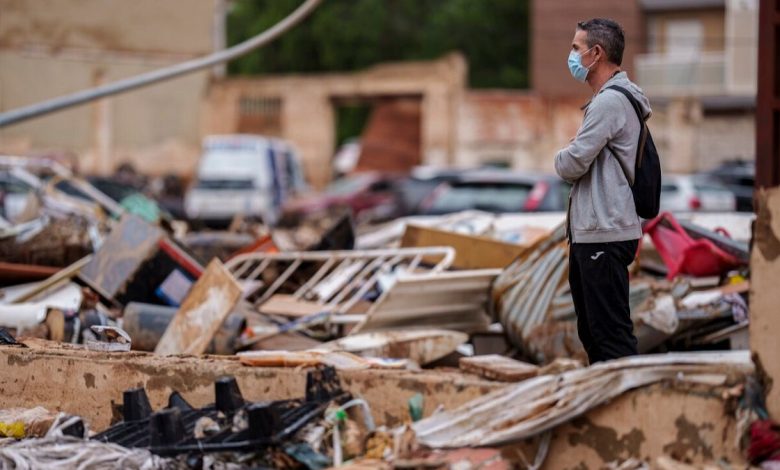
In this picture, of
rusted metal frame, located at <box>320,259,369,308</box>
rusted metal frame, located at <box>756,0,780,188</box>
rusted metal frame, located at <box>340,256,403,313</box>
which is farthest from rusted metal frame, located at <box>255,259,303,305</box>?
Result: rusted metal frame, located at <box>756,0,780,188</box>

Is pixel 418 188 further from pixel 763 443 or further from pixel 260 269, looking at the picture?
pixel 763 443

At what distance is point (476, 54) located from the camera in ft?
165

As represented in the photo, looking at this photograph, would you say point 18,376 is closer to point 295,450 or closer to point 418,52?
point 295,450

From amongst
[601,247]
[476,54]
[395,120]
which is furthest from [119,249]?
[476,54]

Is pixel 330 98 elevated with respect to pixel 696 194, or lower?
elevated

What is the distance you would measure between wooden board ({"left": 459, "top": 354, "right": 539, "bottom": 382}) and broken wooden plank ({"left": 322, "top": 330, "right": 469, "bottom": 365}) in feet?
5.23

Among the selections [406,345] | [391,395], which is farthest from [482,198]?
[391,395]

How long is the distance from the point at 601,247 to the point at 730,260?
333cm

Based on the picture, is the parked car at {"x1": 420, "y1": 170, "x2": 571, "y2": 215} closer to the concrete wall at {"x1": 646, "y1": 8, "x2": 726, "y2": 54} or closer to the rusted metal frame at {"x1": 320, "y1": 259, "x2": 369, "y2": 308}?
the rusted metal frame at {"x1": 320, "y1": 259, "x2": 369, "y2": 308}

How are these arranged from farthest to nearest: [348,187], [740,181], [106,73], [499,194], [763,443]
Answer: [106,73], [348,187], [740,181], [499,194], [763,443]

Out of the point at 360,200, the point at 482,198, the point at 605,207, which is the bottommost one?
the point at 360,200

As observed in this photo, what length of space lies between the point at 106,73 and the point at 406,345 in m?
29.5

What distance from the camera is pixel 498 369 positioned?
4738 mm

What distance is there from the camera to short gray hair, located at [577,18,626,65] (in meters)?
5.12
